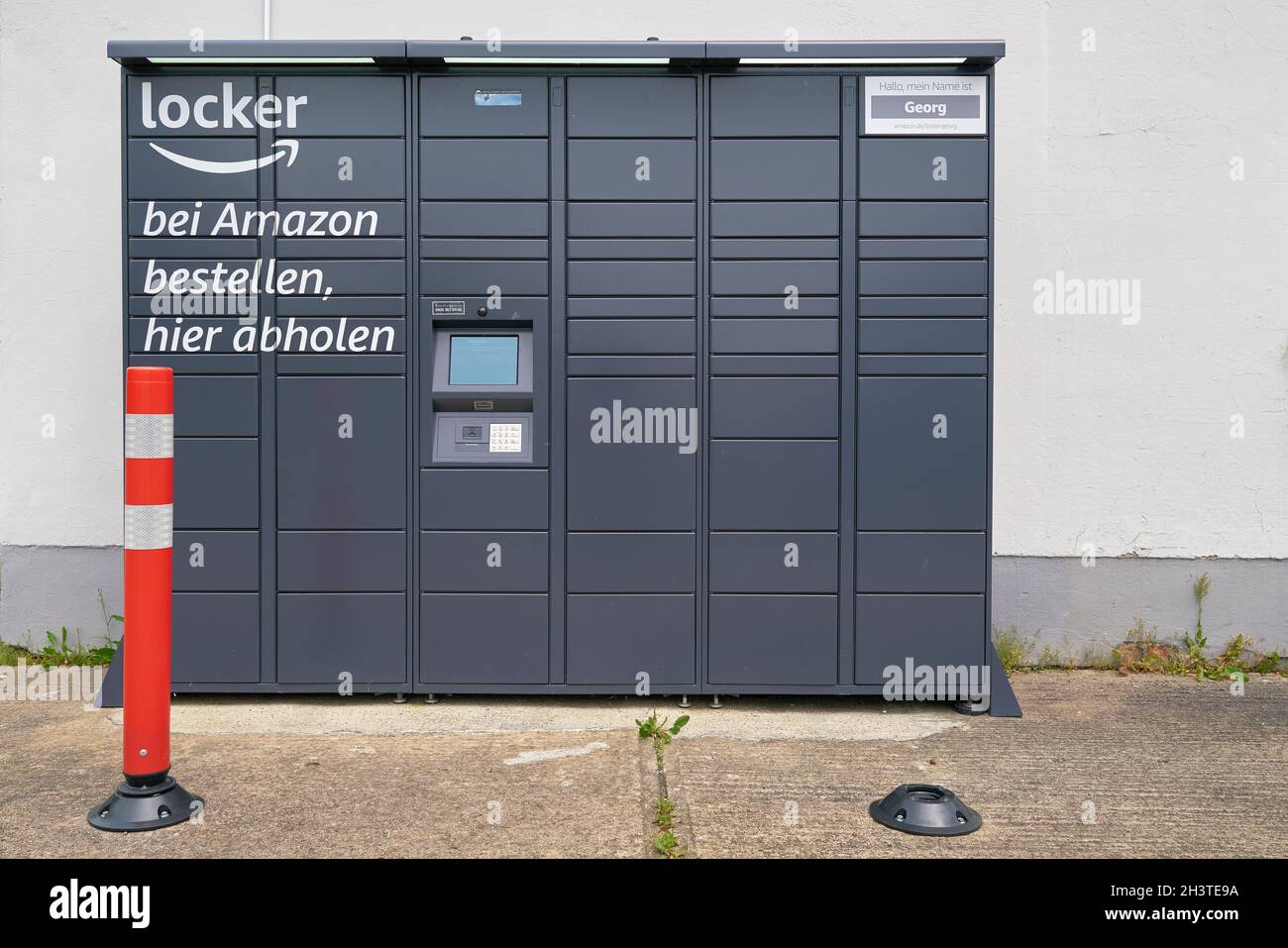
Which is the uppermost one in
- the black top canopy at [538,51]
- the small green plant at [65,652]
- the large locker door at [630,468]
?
Answer: the black top canopy at [538,51]

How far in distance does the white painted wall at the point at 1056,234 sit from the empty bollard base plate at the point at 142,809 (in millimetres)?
2596

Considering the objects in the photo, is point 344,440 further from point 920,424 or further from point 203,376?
point 920,424

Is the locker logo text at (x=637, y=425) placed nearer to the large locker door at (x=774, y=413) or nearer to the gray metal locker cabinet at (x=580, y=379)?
the gray metal locker cabinet at (x=580, y=379)

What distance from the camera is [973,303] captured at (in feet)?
15.7

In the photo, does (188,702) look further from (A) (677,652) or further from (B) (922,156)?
(B) (922,156)

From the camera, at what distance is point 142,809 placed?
11.3ft

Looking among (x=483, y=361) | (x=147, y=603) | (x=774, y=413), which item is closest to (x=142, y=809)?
(x=147, y=603)

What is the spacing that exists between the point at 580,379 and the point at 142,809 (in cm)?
245

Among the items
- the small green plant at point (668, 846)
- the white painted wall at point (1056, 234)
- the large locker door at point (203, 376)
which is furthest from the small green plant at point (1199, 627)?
the large locker door at point (203, 376)

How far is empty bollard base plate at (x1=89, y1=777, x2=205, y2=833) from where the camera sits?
3.41m

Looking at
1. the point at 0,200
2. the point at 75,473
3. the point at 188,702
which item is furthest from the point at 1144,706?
the point at 0,200

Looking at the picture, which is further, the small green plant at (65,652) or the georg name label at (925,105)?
the small green plant at (65,652)

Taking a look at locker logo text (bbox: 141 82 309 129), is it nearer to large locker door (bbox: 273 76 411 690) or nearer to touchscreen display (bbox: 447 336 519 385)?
large locker door (bbox: 273 76 411 690)

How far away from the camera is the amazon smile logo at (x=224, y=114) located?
4.76 meters
